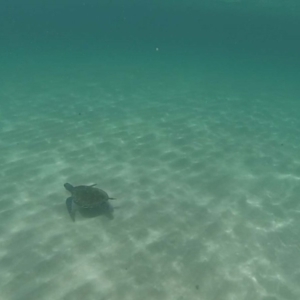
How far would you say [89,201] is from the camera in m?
10.4

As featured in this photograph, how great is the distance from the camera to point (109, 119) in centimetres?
1980

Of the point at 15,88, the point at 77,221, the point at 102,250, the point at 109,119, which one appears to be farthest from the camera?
the point at 15,88

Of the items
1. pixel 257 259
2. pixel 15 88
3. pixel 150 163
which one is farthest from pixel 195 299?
pixel 15 88

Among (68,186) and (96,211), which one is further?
(68,186)

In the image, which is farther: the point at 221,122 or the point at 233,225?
the point at 221,122

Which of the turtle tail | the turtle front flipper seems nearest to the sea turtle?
the turtle front flipper

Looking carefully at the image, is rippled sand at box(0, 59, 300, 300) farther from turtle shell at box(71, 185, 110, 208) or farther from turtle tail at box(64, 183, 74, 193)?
turtle shell at box(71, 185, 110, 208)

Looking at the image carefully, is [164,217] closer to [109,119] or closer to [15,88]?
[109,119]

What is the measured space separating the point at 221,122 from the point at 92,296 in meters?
15.1

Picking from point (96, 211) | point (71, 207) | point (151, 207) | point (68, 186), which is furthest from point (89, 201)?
point (151, 207)

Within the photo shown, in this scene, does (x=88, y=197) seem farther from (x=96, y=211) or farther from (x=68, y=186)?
(x=68, y=186)

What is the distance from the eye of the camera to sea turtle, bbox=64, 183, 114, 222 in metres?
10.4

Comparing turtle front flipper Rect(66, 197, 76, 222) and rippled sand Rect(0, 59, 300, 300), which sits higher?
turtle front flipper Rect(66, 197, 76, 222)

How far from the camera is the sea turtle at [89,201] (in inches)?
408
